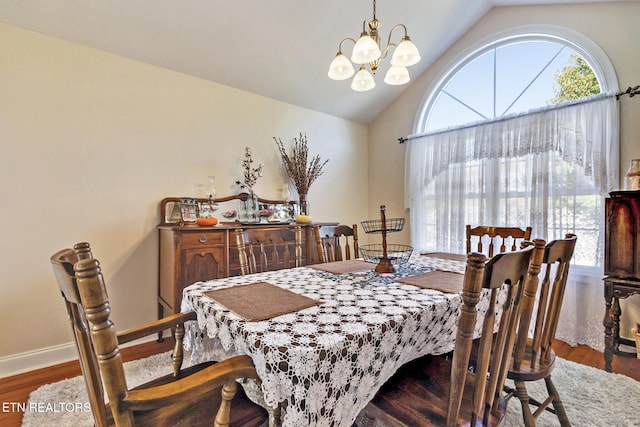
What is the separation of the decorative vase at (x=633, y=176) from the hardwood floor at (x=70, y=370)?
1248 millimetres

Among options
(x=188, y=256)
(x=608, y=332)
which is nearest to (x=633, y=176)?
(x=608, y=332)

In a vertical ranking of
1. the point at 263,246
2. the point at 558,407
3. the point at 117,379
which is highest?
the point at 263,246

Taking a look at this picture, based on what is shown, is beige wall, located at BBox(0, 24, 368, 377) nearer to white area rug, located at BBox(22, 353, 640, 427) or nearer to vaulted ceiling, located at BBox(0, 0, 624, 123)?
vaulted ceiling, located at BBox(0, 0, 624, 123)

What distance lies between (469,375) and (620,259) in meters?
1.70

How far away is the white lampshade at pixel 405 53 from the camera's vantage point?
160cm

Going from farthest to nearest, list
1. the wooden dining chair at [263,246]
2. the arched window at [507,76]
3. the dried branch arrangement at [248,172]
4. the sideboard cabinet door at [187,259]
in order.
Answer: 1. the dried branch arrangement at [248,172]
2. the arched window at [507,76]
3. the sideboard cabinet door at [187,259]
4. the wooden dining chair at [263,246]

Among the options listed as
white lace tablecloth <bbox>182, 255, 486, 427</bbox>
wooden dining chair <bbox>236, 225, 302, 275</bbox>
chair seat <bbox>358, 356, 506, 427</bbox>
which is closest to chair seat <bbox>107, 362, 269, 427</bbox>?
white lace tablecloth <bbox>182, 255, 486, 427</bbox>

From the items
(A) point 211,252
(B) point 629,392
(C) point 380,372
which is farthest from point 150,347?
(B) point 629,392

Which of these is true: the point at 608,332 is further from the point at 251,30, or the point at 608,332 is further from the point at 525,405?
the point at 251,30

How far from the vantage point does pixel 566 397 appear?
5.66 ft

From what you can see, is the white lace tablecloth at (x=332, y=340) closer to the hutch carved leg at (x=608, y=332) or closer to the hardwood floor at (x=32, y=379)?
the hardwood floor at (x=32, y=379)

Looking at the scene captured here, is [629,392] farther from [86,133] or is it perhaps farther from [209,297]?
[86,133]

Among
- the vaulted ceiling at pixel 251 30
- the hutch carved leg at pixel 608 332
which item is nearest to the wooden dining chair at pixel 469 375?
the hutch carved leg at pixel 608 332

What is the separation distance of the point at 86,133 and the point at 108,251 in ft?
2.98
